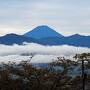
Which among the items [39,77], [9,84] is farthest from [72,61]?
[9,84]

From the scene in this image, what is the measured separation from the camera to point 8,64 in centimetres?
6406

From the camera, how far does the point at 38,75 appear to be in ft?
198

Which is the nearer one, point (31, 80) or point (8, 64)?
point (31, 80)

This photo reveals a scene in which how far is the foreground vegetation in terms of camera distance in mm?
60156

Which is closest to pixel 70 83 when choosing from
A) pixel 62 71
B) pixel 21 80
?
pixel 62 71

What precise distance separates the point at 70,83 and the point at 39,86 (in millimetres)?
6099

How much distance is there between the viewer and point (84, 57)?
61406mm

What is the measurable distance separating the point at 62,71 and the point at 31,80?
4.82 meters

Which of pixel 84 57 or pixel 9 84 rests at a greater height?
pixel 84 57

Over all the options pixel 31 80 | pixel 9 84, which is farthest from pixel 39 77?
pixel 9 84

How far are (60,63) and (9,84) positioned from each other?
8004mm

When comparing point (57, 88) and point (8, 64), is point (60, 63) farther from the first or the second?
point (8, 64)

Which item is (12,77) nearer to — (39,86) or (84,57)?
(39,86)

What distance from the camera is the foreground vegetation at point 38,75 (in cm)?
6016
